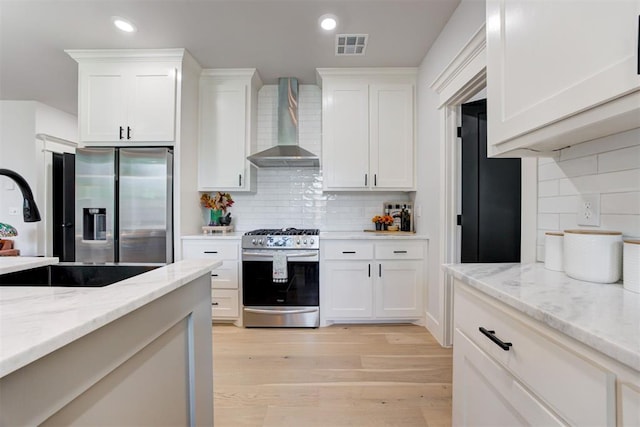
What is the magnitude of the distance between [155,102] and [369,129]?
7.24 feet

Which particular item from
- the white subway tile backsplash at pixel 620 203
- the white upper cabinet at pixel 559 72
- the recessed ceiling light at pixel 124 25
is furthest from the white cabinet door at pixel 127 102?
the white subway tile backsplash at pixel 620 203

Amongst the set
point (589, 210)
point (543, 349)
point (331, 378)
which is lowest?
point (331, 378)

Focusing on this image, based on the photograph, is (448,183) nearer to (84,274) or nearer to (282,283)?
(282,283)

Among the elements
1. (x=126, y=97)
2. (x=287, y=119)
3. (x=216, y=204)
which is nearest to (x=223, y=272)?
(x=216, y=204)

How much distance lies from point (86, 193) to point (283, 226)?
Result: 197 centimetres

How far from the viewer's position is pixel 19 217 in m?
4.10

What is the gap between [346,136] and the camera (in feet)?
10.1

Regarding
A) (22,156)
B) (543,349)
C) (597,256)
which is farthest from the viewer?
(22,156)

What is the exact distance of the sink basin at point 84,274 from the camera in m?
1.12

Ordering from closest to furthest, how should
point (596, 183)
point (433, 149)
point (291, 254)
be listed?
1. point (596, 183)
2. point (433, 149)
3. point (291, 254)

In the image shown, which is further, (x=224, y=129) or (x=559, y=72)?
(x=224, y=129)

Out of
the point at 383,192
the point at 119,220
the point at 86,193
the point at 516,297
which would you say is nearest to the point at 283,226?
the point at 383,192

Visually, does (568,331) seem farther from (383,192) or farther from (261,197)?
(261,197)

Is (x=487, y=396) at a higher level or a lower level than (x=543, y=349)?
lower
